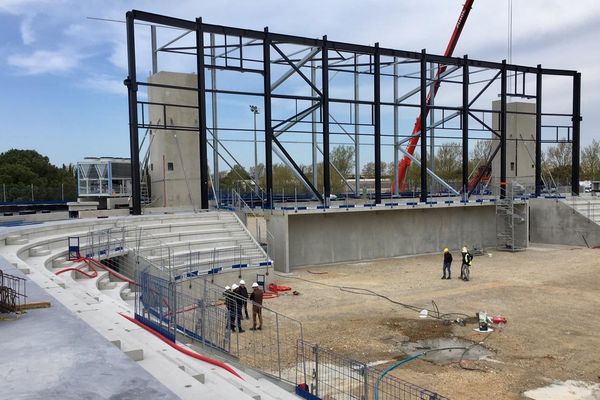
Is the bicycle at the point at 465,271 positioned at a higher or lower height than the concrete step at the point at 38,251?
lower

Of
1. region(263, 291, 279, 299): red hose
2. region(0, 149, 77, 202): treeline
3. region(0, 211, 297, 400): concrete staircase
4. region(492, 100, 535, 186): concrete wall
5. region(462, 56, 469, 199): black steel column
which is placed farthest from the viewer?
region(492, 100, 535, 186): concrete wall

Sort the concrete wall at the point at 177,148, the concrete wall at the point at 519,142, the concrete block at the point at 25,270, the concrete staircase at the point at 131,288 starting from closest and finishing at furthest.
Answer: the concrete staircase at the point at 131,288 < the concrete block at the point at 25,270 < the concrete wall at the point at 177,148 < the concrete wall at the point at 519,142

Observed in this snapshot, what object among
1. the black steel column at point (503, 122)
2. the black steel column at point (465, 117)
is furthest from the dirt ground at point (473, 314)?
the black steel column at point (503, 122)

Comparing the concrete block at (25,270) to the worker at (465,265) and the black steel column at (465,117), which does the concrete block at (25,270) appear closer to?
the worker at (465,265)

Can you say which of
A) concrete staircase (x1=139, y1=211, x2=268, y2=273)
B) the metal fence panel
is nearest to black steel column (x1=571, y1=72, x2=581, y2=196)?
concrete staircase (x1=139, y1=211, x2=268, y2=273)

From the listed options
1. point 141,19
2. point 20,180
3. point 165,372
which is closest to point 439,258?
point 141,19

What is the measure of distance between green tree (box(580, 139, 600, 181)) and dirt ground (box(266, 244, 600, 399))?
148 ft

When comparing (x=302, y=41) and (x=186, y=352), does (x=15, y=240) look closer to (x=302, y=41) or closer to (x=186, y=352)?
(x=186, y=352)

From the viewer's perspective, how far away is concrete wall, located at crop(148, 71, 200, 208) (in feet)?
84.0

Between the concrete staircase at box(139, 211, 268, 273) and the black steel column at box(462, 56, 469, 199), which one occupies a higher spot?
the black steel column at box(462, 56, 469, 199)

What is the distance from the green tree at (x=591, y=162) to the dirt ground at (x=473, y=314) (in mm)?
45177

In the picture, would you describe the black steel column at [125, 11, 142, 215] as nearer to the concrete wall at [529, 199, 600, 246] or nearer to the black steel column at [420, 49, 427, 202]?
the black steel column at [420, 49, 427, 202]

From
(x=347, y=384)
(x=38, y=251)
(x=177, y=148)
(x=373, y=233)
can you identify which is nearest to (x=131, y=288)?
(x=38, y=251)

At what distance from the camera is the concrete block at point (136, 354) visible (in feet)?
17.8
